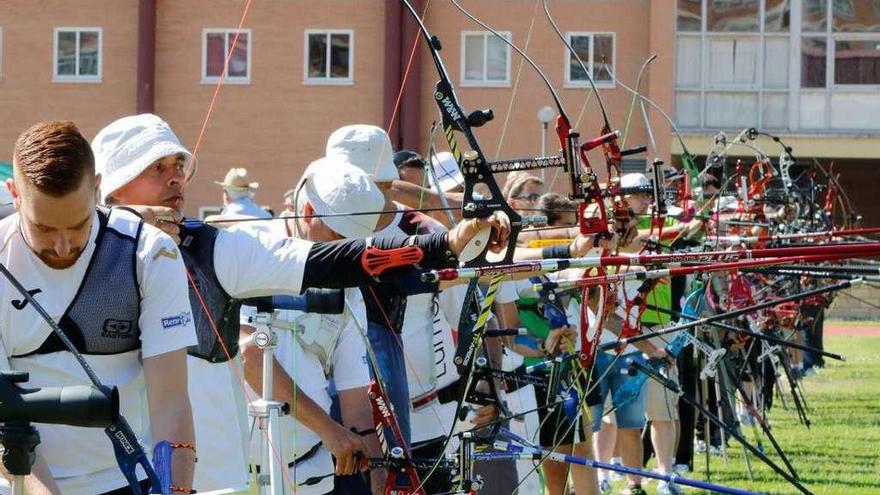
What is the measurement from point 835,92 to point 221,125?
11469mm

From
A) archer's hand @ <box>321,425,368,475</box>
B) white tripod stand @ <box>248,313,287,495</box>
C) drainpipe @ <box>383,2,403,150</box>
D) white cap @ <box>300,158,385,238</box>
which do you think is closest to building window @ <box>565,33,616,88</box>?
drainpipe @ <box>383,2,403,150</box>

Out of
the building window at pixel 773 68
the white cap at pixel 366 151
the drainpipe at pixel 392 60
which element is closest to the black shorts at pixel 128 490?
the white cap at pixel 366 151

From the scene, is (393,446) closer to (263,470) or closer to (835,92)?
(263,470)

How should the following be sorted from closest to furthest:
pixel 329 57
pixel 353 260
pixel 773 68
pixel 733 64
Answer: pixel 353 260 < pixel 329 57 < pixel 733 64 < pixel 773 68

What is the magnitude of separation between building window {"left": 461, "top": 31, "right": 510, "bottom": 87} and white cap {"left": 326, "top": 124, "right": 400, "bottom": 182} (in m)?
22.6

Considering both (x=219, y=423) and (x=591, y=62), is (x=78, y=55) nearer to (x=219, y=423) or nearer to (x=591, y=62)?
(x=591, y=62)

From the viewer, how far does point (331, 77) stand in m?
28.8

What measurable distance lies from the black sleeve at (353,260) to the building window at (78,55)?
26.1 m

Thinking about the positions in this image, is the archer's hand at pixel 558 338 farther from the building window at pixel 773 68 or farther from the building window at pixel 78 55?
the building window at pixel 78 55

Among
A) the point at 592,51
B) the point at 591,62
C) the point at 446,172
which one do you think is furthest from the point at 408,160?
the point at 591,62

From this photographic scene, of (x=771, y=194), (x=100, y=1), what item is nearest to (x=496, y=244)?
(x=771, y=194)

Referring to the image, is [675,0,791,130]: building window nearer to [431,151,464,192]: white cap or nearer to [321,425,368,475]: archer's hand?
[431,151,464,192]: white cap

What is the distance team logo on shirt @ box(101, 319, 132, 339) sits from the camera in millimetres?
3457

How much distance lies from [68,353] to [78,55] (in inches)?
1047
